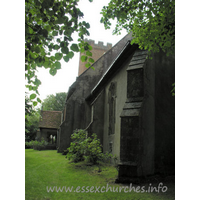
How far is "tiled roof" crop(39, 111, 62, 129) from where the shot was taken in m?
26.7

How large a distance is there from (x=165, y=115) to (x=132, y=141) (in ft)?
7.96

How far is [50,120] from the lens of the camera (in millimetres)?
28016

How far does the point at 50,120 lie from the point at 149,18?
24.6 meters

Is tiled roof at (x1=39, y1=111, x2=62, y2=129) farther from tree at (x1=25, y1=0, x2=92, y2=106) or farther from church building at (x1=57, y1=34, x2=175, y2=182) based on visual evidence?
tree at (x1=25, y1=0, x2=92, y2=106)

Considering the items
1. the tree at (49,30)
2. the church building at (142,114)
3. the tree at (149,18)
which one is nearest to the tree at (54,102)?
the church building at (142,114)

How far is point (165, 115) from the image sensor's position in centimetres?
779

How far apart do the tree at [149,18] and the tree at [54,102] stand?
130 feet

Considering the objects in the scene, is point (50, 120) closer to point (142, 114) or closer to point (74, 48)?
point (142, 114)

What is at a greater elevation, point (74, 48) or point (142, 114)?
point (74, 48)

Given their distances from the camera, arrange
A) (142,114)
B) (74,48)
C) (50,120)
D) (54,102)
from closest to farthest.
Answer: (74,48) → (142,114) → (50,120) → (54,102)

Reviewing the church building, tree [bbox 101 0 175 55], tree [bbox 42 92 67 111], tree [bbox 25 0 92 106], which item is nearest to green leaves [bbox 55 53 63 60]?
tree [bbox 25 0 92 106]

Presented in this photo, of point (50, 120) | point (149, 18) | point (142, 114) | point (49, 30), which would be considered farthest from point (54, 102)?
point (49, 30)

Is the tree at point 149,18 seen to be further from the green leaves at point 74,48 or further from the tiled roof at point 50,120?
the tiled roof at point 50,120

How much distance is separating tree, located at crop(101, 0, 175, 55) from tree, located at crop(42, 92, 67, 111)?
3971cm
